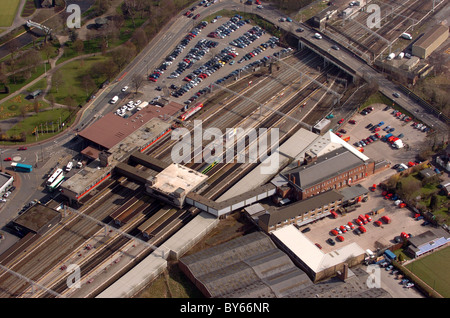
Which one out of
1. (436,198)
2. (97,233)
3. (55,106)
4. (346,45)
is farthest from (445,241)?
(55,106)

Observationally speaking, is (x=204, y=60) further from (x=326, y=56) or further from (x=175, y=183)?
(x=175, y=183)

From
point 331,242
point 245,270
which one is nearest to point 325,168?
point 331,242

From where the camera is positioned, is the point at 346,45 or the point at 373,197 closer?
the point at 373,197

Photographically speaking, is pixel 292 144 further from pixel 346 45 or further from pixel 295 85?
pixel 346 45

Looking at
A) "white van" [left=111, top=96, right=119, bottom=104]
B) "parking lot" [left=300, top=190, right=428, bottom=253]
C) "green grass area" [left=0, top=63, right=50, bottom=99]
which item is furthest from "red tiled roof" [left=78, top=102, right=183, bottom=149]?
"parking lot" [left=300, top=190, right=428, bottom=253]

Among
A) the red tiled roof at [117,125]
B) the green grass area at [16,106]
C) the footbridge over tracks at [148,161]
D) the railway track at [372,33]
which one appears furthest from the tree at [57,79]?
the railway track at [372,33]

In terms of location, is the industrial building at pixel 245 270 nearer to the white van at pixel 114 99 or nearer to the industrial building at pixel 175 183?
the industrial building at pixel 175 183
